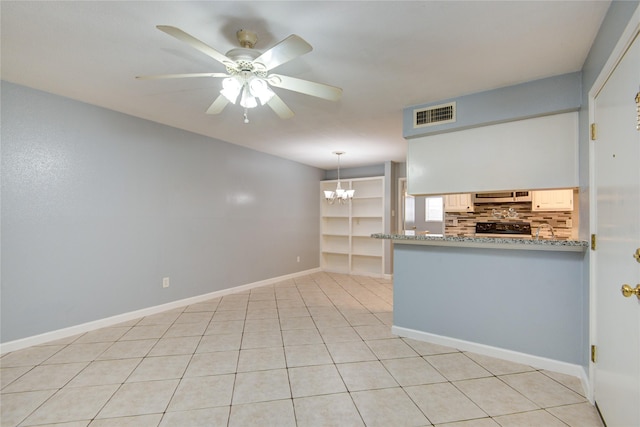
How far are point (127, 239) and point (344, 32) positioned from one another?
10.4ft

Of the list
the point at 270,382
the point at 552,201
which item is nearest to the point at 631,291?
the point at 270,382

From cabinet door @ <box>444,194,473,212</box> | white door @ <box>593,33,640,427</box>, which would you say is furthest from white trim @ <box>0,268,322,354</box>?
white door @ <box>593,33,640,427</box>

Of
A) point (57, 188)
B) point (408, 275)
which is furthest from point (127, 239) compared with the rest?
point (408, 275)

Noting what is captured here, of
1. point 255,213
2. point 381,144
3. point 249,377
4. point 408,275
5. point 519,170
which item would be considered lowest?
point 249,377

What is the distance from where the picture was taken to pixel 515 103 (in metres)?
2.52

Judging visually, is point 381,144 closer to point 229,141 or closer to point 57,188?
point 229,141

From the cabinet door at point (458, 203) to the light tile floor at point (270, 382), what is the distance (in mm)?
3090

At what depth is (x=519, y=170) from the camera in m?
2.55

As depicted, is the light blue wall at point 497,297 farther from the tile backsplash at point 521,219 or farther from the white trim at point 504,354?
the tile backsplash at point 521,219

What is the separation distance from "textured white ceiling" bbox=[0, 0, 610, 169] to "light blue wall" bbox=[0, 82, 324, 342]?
0.39 m

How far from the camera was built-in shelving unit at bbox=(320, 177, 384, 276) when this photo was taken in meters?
6.23

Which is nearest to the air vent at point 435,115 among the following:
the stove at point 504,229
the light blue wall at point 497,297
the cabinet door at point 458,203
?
the light blue wall at point 497,297

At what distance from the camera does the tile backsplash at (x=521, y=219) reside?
4641 mm

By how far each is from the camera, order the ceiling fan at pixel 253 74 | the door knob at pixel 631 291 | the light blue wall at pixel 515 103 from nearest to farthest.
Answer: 1. the door knob at pixel 631 291
2. the ceiling fan at pixel 253 74
3. the light blue wall at pixel 515 103
